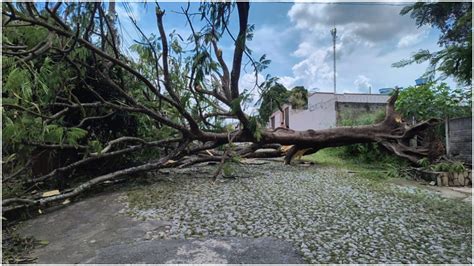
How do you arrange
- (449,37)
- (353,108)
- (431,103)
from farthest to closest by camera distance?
(353,108) < (431,103) < (449,37)

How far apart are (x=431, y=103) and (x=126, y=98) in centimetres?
602

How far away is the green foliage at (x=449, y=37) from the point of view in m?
1.89

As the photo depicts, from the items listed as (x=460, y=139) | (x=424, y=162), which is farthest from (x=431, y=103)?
(x=424, y=162)

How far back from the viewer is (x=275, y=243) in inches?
86.7

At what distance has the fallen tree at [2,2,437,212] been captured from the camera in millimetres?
2943

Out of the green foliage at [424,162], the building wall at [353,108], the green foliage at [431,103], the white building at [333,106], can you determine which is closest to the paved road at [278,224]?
the green foliage at [424,162]

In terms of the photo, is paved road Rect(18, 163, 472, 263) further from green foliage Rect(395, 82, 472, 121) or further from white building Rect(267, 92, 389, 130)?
white building Rect(267, 92, 389, 130)

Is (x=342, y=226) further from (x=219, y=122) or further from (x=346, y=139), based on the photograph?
(x=346, y=139)

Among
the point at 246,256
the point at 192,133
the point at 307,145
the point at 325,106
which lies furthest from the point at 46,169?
the point at 325,106

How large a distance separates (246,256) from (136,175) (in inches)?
128

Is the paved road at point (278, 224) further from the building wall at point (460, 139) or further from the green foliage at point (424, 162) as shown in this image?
the building wall at point (460, 139)

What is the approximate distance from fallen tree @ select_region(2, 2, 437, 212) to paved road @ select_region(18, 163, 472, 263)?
89 centimetres

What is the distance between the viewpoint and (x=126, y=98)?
4.22m

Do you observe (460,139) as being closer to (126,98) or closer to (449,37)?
(449,37)
